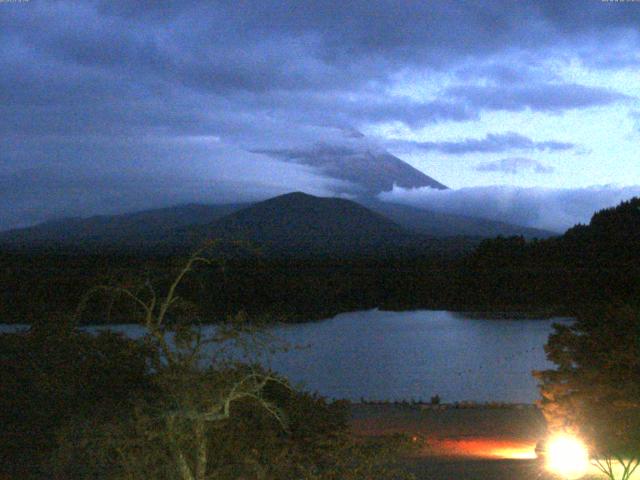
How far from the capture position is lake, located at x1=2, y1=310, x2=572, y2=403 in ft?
64.4

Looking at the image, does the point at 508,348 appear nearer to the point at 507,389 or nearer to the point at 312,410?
the point at 507,389

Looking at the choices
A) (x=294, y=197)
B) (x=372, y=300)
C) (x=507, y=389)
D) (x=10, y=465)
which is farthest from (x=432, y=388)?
(x=294, y=197)

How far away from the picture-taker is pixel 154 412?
5.66m

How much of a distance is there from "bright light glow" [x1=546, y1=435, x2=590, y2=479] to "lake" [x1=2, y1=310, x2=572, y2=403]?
178 inches

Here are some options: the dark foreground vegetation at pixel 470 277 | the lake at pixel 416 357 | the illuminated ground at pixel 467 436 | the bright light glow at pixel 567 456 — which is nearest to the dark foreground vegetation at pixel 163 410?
the illuminated ground at pixel 467 436

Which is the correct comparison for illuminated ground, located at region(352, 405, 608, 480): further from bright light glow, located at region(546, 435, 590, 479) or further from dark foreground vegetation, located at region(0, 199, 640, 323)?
dark foreground vegetation, located at region(0, 199, 640, 323)

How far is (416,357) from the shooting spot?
26.4m

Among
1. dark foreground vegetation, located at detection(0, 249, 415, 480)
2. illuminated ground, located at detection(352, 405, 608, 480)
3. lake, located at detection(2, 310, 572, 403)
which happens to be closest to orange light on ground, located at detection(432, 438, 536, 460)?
illuminated ground, located at detection(352, 405, 608, 480)

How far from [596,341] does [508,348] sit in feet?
63.8

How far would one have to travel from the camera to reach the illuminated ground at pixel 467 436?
31.7 feet

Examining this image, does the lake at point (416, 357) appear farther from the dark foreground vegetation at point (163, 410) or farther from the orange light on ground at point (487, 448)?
the dark foreground vegetation at point (163, 410)

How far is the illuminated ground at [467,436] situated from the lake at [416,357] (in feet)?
5.45

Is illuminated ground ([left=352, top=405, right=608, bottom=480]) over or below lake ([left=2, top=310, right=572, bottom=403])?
over

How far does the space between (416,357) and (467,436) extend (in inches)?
556
